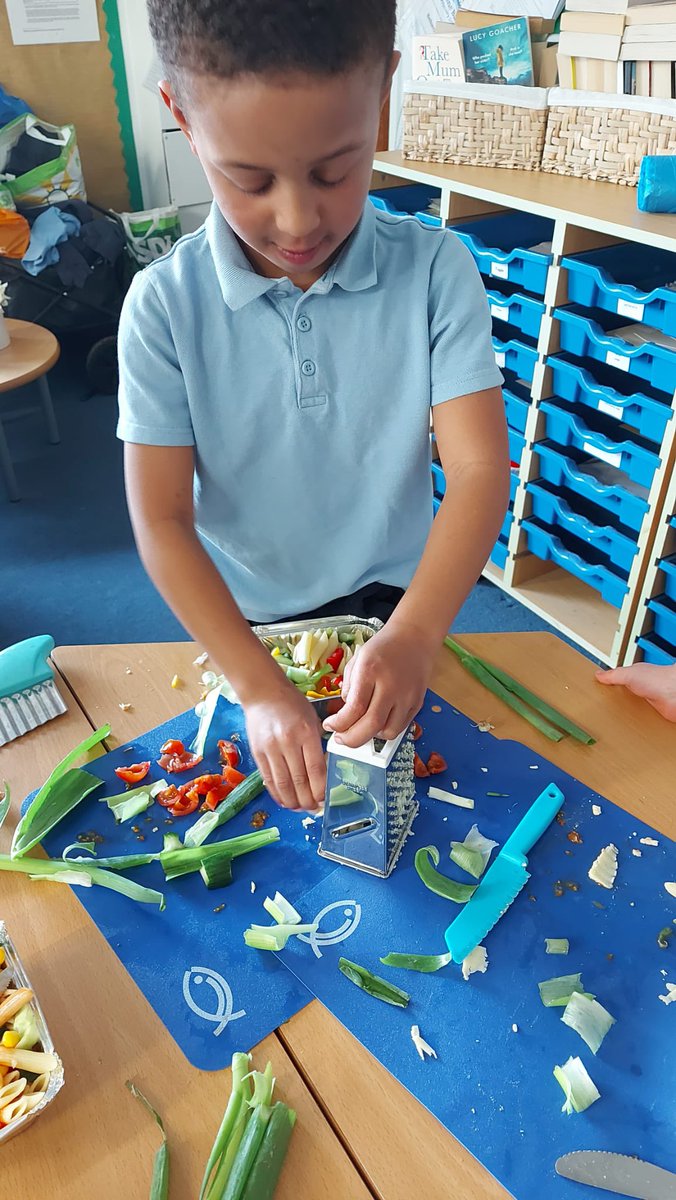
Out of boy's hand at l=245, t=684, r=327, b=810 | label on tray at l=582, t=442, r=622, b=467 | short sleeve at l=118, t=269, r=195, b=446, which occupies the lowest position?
label on tray at l=582, t=442, r=622, b=467

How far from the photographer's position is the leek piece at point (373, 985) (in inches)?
24.4

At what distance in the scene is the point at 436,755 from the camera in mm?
812

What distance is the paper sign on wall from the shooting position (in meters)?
3.06

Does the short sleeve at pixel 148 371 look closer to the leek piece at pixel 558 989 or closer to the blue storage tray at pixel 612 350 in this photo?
the leek piece at pixel 558 989

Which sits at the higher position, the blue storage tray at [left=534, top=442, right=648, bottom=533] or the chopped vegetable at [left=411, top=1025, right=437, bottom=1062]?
the chopped vegetable at [left=411, top=1025, right=437, bottom=1062]

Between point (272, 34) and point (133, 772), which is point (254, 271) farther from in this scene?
point (133, 772)

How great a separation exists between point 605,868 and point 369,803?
8.3 inches

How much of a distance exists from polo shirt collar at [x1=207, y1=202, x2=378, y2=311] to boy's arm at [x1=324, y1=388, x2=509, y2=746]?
0.16m

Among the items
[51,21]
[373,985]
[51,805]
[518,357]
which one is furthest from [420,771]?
[51,21]

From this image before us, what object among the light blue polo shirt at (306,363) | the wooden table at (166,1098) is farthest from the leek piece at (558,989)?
the light blue polo shirt at (306,363)

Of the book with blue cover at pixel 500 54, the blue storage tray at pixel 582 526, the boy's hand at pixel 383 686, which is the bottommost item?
the blue storage tray at pixel 582 526

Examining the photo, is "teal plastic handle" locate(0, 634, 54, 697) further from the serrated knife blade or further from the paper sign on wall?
the paper sign on wall

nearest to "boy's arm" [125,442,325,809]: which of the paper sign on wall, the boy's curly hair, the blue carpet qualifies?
the boy's curly hair

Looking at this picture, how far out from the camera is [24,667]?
0.89m
